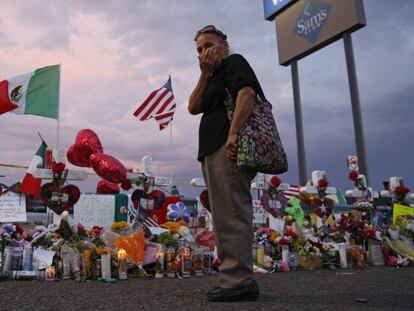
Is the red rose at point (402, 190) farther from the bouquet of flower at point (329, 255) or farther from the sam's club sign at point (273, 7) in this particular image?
the sam's club sign at point (273, 7)

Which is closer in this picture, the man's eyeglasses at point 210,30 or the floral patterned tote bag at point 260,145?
the floral patterned tote bag at point 260,145

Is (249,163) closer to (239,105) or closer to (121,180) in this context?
(239,105)

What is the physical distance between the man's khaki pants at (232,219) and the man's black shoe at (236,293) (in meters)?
0.03

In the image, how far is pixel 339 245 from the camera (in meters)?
5.39

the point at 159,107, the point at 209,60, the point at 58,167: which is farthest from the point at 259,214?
the point at 209,60

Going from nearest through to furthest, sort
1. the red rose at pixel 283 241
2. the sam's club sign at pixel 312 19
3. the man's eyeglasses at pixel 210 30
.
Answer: the man's eyeglasses at pixel 210 30 < the red rose at pixel 283 241 < the sam's club sign at pixel 312 19

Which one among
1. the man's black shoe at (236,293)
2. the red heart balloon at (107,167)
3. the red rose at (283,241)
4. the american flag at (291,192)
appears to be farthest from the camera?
the american flag at (291,192)

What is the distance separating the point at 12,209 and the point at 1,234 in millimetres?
544

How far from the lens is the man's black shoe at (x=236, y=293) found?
2123 millimetres

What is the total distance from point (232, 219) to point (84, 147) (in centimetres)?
323

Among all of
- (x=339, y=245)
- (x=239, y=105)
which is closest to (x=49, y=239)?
(x=239, y=105)

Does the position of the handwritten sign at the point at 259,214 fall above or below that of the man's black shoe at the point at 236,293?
above

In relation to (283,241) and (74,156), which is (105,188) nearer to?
(74,156)

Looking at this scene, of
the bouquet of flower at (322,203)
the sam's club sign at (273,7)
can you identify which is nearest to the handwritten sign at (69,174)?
the bouquet of flower at (322,203)
